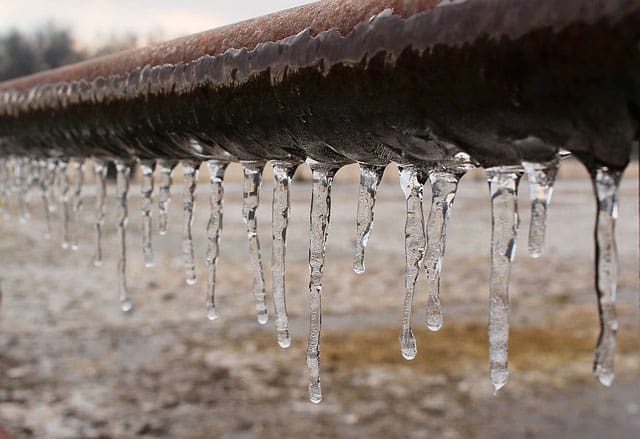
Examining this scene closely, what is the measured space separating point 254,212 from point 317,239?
0.79ft

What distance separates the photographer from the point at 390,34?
0.65m

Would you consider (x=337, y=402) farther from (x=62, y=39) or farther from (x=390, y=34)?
(x=62, y=39)

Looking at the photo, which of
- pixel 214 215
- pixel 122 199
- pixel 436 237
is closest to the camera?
pixel 436 237

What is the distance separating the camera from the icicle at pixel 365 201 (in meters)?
0.94

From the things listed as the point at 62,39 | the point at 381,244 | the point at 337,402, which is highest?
the point at 62,39

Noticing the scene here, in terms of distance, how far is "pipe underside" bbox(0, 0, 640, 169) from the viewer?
495 millimetres

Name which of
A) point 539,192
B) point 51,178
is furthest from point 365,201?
point 51,178

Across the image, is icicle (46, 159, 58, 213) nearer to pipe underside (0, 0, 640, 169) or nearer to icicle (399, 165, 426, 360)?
pipe underside (0, 0, 640, 169)

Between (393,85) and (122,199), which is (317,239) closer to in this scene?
(393,85)

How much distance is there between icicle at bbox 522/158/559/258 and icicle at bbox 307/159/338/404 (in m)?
0.28

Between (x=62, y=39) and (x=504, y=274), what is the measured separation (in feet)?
130

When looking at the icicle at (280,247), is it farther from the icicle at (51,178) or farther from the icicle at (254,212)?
the icicle at (51,178)

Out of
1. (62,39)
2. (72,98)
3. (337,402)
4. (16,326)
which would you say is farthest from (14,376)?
(62,39)

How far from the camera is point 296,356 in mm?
5938
